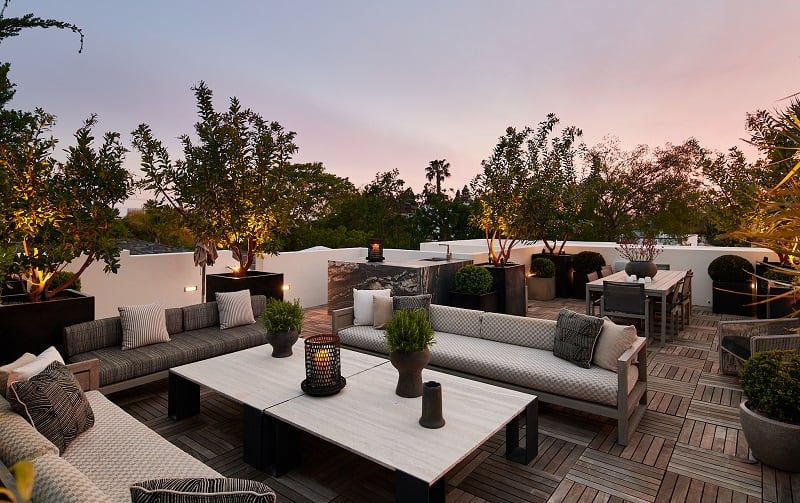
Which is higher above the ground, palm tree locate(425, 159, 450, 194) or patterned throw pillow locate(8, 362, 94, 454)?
palm tree locate(425, 159, 450, 194)

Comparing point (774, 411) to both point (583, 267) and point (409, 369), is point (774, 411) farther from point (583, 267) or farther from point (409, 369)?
point (583, 267)

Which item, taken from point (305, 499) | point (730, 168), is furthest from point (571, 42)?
point (305, 499)

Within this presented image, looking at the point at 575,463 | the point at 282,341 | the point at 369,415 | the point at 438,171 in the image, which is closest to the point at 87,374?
the point at 282,341

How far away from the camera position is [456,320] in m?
4.65

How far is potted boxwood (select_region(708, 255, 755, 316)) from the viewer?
288 inches

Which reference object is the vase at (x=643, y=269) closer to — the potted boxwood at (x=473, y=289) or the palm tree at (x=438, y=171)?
the potted boxwood at (x=473, y=289)

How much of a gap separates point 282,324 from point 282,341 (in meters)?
0.15

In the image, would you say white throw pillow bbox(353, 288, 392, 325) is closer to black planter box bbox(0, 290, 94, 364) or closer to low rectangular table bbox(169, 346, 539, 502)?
low rectangular table bbox(169, 346, 539, 502)

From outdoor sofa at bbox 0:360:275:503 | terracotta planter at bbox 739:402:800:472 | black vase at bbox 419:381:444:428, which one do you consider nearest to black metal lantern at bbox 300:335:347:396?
black vase at bbox 419:381:444:428

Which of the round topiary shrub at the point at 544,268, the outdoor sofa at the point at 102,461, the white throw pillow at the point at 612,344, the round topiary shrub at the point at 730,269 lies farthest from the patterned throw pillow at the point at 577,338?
the round topiary shrub at the point at 730,269

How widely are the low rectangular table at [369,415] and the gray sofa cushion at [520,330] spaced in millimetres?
1144

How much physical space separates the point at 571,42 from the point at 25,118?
9.09m

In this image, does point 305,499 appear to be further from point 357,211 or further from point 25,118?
point 357,211

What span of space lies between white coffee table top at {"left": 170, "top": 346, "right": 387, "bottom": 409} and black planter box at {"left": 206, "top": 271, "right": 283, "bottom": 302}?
2092 millimetres
